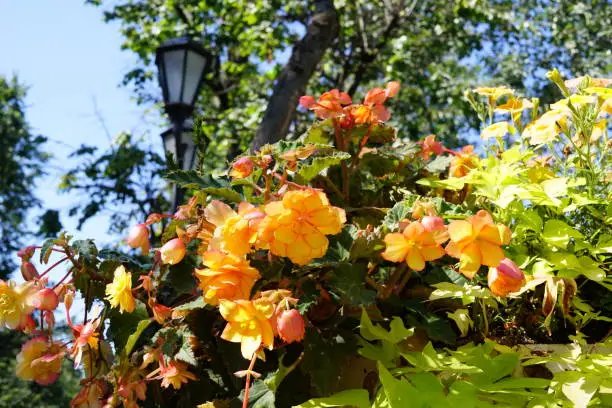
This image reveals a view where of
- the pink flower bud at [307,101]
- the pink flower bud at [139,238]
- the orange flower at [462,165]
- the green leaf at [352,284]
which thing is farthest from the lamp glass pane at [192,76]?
the green leaf at [352,284]

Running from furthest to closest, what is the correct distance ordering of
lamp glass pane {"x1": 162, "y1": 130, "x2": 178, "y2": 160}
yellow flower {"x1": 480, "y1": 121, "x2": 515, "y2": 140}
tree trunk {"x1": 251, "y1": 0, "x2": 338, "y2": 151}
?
1. lamp glass pane {"x1": 162, "y1": 130, "x2": 178, "y2": 160}
2. tree trunk {"x1": 251, "y1": 0, "x2": 338, "y2": 151}
3. yellow flower {"x1": 480, "y1": 121, "x2": 515, "y2": 140}

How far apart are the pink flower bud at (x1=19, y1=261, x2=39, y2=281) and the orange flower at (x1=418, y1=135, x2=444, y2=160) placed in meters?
0.80

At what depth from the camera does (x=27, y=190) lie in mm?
18484

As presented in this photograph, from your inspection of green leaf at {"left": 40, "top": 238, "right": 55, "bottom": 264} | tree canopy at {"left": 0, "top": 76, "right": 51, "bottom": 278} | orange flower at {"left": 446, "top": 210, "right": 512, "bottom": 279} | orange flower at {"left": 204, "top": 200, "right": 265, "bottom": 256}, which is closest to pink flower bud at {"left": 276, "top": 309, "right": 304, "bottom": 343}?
orange flower at {"left": 204, "top": 200, "right": 265, "bottom": 256}

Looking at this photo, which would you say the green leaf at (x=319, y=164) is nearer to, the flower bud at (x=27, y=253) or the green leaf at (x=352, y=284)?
the green leaf at (x=352, y=284)

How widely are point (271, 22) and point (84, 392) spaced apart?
7.00m

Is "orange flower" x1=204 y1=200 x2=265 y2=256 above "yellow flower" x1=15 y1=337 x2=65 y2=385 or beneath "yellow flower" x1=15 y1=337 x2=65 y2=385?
above

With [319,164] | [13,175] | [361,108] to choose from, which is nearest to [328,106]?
[361,108]

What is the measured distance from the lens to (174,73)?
179 inches

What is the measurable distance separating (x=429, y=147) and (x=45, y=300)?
827 millimetres

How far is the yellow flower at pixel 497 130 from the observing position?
124cm

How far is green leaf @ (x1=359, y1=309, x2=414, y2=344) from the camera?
920 mm

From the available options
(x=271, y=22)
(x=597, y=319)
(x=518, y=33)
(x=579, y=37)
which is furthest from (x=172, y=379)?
(x=579, y=37)

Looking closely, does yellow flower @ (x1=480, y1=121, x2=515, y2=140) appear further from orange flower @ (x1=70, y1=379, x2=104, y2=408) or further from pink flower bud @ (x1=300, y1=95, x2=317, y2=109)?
orange flower @ (x1=70, y1=379, x2=104, y2=408)
